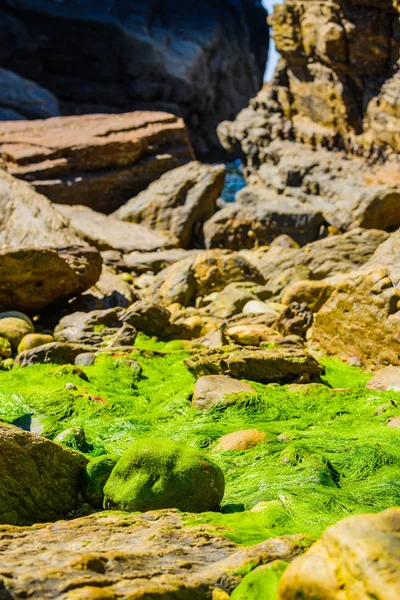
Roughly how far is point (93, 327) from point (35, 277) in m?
1.32

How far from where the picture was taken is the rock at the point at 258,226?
16.5 metres

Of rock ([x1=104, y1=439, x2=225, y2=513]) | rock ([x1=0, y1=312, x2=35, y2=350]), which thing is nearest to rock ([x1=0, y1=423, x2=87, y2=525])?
rock ([x1=104, y1=439, x2=225, y2=513])

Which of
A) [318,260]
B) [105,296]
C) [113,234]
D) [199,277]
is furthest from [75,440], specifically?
[113,234]

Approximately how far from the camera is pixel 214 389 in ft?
20.7

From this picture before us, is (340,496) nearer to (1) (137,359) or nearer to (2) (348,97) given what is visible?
(1) (137,359)

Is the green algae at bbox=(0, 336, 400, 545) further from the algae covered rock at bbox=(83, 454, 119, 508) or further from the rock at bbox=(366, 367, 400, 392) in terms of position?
the algae covered rock at bbox=(83, 454, 119, 508)

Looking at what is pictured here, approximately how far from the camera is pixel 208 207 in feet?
58.5

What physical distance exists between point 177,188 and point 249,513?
14473 mm

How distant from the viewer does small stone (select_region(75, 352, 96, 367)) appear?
772cm

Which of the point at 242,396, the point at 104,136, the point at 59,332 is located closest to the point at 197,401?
the point at 242,396

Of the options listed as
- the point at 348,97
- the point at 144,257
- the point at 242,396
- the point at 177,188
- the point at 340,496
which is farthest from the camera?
the point at 348,97

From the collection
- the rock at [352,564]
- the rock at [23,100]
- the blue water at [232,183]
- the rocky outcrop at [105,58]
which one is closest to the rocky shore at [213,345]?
the rock at [352,564]

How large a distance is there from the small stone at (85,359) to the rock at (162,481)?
3771 mm

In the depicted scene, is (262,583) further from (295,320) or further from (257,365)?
(295,320)
